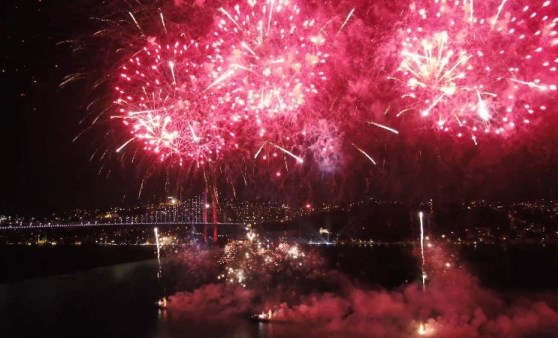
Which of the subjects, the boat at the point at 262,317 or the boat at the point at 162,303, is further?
the boat at the point at 162,303

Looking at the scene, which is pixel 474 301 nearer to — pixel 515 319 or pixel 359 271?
pixel 515 319

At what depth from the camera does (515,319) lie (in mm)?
9719

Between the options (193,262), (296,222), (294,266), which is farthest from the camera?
(296,222)

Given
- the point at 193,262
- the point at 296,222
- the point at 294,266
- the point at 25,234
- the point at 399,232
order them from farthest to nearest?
the point at 25,234
the point at 399,232
the point at 296,222
the point at 193,262
the point at 294,266

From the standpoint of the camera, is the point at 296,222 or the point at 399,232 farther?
the point at 399,232

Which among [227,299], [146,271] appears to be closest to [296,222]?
[146,271]

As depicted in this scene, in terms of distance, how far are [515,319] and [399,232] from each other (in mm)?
21521

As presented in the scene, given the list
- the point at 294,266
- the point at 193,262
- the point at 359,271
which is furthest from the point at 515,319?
the point at 193,262

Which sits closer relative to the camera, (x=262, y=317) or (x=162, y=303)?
(x=262, y=317)

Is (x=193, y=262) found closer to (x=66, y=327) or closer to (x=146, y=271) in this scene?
(x=146, y=271)

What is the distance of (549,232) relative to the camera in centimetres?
3197

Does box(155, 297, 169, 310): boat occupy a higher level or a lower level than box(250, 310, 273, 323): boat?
higher

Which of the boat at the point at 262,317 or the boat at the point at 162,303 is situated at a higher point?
the boat at the point at 162,303

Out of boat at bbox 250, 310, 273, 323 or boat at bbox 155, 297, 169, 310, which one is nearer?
boat at bbox 250, 310, 273, 323
